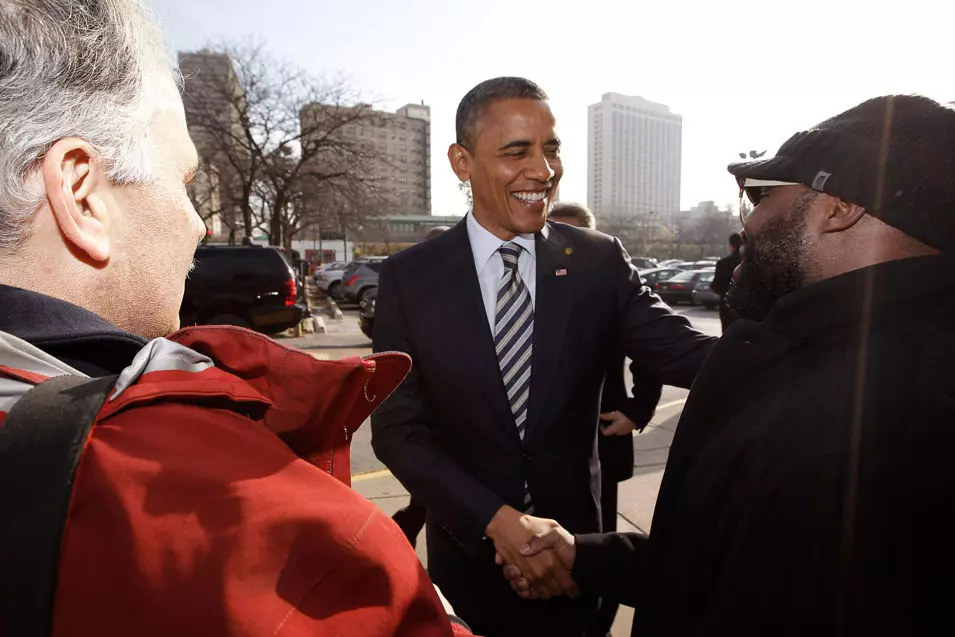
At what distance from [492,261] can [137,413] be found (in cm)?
164

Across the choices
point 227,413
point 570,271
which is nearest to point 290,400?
point 227,413

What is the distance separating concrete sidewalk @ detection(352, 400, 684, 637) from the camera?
13.2ft

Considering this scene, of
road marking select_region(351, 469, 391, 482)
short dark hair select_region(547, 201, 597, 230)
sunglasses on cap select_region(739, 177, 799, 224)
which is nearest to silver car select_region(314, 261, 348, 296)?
road marking select_region(351, 469, 391, 482)

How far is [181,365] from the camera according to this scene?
0.71 meters

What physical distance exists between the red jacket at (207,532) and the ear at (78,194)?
0.21 metres

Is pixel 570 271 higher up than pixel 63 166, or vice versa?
pixel 63 166

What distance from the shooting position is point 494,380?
196 centimetres

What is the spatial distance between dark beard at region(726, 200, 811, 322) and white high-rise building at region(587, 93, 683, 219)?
10801cm

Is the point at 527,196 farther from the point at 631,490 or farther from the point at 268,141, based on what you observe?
the point at 268,141

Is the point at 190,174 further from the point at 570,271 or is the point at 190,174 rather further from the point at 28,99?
the point at 570,271

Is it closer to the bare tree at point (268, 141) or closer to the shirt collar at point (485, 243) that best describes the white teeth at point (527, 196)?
the shirt collar at point (485, 243)

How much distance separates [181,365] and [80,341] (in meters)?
0.13

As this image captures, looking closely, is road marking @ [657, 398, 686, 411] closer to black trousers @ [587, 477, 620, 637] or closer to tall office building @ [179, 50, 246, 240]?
black trousers @ [587, 477, 620, 637]

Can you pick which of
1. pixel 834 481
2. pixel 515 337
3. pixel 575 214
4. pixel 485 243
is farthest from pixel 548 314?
pixel 575 214
